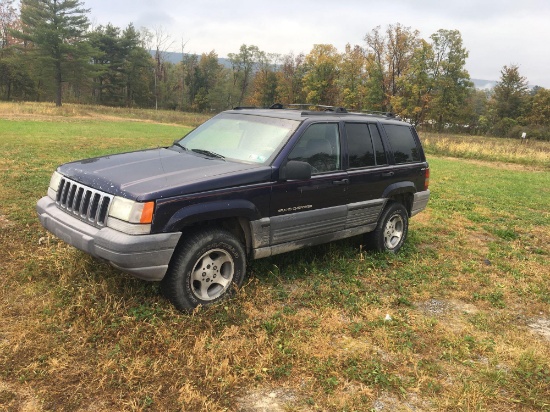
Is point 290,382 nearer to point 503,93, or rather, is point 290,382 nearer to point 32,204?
point 32,204

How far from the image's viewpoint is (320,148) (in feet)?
15.6

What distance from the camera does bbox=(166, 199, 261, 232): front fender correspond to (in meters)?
3.47

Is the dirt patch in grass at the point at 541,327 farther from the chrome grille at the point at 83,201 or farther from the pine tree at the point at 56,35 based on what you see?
the pine tree at the point at 56,35

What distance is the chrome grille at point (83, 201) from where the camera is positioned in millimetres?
3521

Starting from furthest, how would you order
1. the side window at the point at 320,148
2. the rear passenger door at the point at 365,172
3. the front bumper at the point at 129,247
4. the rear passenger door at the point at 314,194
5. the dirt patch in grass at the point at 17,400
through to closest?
the rear passenger door at the point at 365,172 → the side window at the point at 320,148 → the rear passenger door at the point at 314,194 → the front bumper at the point at 129,247 → the dirt patch in grass at the point at 17,400

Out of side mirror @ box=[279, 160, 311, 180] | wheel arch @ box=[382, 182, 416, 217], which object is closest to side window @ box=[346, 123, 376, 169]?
wheel arch @ box=[382, 182, 416, 217]

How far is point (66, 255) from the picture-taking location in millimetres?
4438

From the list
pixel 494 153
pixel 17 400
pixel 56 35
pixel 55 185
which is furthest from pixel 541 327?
pixel 56 35

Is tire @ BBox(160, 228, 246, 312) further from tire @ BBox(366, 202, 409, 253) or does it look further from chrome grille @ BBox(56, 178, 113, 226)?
tire @ BBox(366, 202, 409, 253)

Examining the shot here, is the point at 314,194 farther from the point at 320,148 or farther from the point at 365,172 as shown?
the point at 365,172

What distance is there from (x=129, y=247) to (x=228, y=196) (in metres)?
0.99

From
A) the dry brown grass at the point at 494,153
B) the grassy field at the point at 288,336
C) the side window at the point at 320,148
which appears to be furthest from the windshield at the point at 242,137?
the dry brown grass at the point at 494,153

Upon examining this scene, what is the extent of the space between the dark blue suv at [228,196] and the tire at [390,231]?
0.10 feet

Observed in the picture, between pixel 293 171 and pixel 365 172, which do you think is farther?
pixel 365 172
